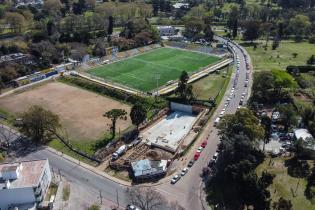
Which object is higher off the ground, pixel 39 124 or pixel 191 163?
pixel 39 124

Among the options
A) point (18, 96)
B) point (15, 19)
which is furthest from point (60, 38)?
point (18, 96)

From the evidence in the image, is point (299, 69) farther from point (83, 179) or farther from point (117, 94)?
point (83, 179)

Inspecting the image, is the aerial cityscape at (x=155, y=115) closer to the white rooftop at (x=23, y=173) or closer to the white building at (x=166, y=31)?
the white rooftop at (x=23, y=173)

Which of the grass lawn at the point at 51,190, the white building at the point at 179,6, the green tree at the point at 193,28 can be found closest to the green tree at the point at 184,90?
the grass lawn at the point at 51,190

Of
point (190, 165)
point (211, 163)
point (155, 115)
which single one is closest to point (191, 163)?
point (190, 165)

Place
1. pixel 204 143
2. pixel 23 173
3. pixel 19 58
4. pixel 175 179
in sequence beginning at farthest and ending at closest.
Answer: pixel 19 58 → pixel 204 143 → pixel 175 179 → pixel 23 173

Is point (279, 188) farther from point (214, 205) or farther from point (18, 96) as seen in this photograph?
point (18, 96)
